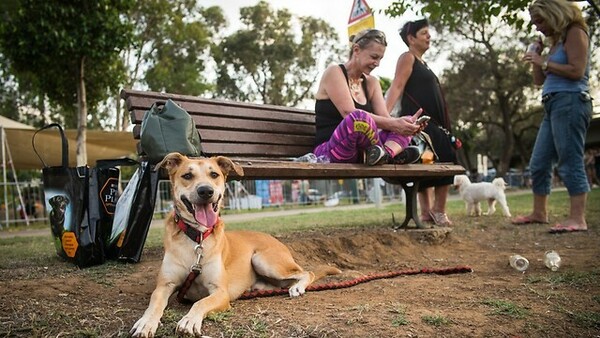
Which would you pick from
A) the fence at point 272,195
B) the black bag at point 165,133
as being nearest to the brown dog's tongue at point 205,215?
the black bag at point 165,133

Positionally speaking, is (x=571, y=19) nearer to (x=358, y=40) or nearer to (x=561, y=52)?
(x=561, y=52)

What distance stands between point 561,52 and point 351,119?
310cm

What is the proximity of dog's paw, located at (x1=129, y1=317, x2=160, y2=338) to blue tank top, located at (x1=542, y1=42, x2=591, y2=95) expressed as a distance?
17.4 feet

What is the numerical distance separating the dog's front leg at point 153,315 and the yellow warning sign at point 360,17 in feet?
21.1

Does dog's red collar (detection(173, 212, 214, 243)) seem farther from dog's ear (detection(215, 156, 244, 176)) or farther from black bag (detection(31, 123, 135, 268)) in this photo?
black bag (detection(31, 123, 135, 268))

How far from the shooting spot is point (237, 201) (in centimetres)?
1938

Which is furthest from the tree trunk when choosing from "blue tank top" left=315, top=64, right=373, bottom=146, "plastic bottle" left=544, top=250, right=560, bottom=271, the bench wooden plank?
"plastic bottle" left=544, top=250, right=560, bottom=271

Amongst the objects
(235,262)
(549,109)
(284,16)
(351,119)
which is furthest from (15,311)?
(284,16)

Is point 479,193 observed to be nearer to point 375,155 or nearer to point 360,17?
point 360,17

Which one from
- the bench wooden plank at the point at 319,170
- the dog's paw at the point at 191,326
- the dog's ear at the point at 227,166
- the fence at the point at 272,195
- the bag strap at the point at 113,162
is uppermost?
the bag strap at the point at 113,162

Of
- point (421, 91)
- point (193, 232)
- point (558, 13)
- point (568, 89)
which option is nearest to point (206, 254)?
point (193, 232)

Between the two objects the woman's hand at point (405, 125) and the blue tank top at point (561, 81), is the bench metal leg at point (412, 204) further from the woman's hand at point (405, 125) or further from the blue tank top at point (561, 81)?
the blue tank top at point (561, 81)

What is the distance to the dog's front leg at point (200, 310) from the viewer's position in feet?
7.02

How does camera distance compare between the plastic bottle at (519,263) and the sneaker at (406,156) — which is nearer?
the plastic bottle at (519,263)
